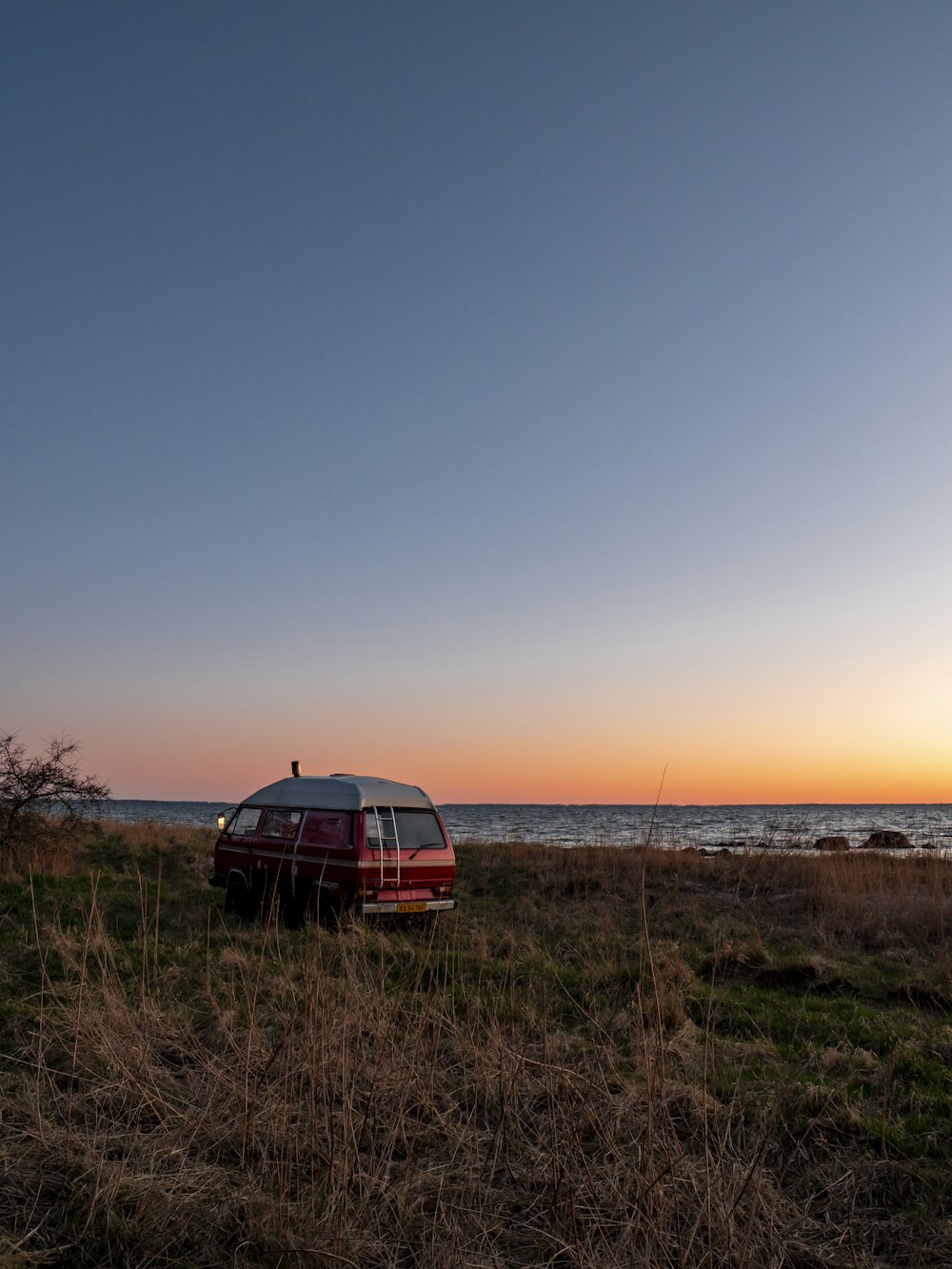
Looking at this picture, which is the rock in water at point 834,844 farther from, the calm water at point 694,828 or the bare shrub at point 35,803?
the bare shrub at point 35,803

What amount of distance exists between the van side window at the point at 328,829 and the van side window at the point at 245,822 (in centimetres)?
Answer: 171

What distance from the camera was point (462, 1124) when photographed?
4.31 metres

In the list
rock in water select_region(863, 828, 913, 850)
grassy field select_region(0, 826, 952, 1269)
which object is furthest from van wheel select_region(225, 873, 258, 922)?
rock in water select_region(863, 828, 913, 850)

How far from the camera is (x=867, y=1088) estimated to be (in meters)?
5.62

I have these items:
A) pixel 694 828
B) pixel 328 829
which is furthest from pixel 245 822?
pixel 694 828

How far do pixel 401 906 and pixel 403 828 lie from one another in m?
1.00

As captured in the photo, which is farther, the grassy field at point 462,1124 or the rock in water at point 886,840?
the rock in water at point 886,840

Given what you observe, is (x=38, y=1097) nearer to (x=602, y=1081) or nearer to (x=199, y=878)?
(x=602, y=1081)

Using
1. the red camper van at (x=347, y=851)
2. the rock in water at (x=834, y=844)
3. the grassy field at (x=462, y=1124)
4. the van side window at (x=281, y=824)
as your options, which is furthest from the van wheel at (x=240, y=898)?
the rock in water at (x=834, y=844)

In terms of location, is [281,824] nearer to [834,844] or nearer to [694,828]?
[834,844]

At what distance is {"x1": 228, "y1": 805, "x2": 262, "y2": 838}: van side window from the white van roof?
0.53 m

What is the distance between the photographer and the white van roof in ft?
36.0

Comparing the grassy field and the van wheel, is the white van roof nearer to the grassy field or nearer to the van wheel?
the van wheel

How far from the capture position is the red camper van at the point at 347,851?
1054 centimetres
